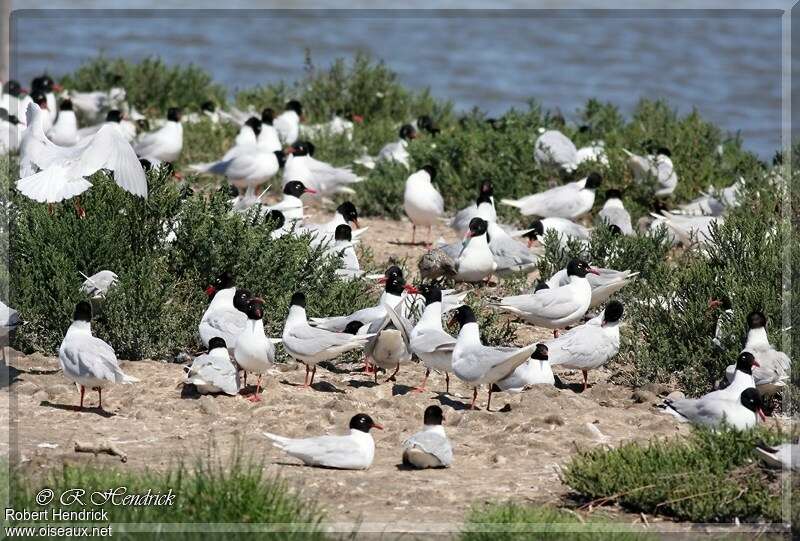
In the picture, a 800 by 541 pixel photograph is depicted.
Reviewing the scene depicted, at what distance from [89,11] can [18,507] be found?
2219cm

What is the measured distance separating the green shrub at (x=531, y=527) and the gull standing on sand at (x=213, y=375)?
2295mm

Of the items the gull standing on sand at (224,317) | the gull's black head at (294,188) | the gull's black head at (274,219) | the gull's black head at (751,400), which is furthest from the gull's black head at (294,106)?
the gull's black head at (751,400)

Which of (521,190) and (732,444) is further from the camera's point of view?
(521,190)

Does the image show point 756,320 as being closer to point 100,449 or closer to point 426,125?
point 100,449

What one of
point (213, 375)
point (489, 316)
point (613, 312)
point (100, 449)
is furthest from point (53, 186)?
point (613, 312)

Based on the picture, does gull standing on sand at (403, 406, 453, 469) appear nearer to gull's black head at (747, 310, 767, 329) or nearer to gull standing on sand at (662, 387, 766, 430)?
gull standing on sand at (662, 387, 766, 430)

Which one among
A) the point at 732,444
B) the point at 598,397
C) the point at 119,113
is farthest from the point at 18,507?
the point at 119,113

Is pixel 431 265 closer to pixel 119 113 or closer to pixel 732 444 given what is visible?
pixel 732 444

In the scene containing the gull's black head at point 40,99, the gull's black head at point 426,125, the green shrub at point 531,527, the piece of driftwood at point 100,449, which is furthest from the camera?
the gull's black head at point 426,125

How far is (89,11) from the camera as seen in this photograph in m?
26.6

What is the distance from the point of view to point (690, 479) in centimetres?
625

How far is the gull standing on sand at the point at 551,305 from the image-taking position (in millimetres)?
9359

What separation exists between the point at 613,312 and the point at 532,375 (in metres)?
0.86

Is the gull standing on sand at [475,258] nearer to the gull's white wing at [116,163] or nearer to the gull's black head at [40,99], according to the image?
the gull's white wing at [116,163]
